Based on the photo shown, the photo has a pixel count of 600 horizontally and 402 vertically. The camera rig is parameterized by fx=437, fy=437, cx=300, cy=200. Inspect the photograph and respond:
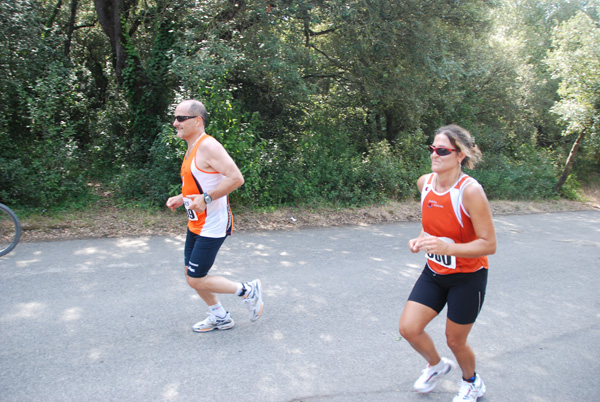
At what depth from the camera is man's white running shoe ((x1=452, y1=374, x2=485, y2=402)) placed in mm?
3162

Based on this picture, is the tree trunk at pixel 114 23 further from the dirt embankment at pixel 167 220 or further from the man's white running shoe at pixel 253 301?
the man's white running shoe at pixel 253 301

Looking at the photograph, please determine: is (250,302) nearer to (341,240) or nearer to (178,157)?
(341,240)

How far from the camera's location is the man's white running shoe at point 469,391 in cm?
316

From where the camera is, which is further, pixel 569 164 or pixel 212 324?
pixel 569 164

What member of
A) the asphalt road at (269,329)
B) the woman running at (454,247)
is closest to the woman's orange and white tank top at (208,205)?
the asphalt road at (269,329)

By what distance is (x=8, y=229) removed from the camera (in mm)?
6332

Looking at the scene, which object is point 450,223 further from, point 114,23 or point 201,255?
point 114,23

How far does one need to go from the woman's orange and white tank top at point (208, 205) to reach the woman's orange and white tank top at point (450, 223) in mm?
1765

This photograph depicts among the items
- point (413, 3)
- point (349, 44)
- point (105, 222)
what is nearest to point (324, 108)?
point (349, 44)

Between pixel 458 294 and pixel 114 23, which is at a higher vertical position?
pixel 114 23

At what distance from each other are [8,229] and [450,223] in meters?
6.25

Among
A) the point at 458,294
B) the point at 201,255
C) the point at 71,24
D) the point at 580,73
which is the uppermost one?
the point at 580,73

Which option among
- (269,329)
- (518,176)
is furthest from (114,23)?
(518,176)

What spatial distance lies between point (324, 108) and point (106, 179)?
6.13 metres
